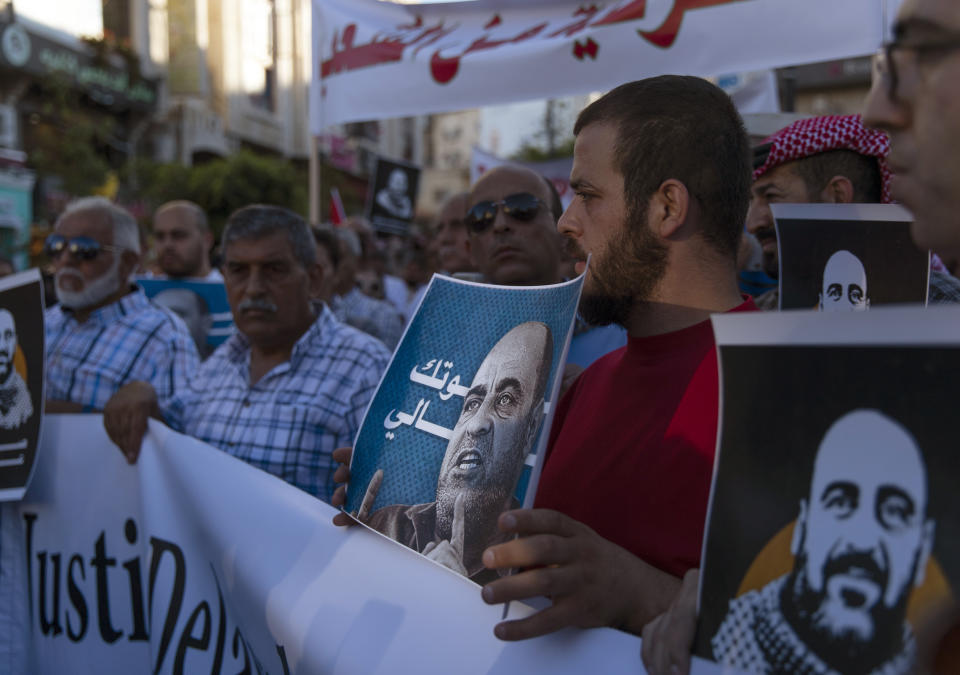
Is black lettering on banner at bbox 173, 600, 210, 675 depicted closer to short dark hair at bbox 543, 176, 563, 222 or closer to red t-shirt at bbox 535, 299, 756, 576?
red t-shirt at bbox 535, 299, 756, 576

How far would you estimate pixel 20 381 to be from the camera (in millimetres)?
2510

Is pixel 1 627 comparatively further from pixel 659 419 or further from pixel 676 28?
pixel 676 28

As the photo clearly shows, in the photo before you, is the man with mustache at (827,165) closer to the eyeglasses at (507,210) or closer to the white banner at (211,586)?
the eyeglasses at (507,210)

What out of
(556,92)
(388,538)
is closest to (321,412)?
(388,538)

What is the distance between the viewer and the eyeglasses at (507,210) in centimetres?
321

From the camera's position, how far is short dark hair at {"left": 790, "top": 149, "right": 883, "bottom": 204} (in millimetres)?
2439

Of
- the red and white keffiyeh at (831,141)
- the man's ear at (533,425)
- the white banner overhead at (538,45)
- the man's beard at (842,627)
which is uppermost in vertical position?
the white banner overhead at (538,45)

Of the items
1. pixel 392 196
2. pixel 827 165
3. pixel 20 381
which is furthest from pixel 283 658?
pixel 392 196

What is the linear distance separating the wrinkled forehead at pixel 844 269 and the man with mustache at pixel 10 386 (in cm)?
212

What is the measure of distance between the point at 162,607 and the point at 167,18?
27814mm

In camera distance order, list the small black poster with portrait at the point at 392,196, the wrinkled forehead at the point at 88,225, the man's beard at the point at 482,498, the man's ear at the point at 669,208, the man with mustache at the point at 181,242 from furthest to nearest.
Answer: the small black poster with portrait at the point at 392,196, the man with mustache at the point at 181,242, the wrinkled forehead at the point at 88,225, the man's ear at the point at 669,208, the man's beard at the point at 482,498

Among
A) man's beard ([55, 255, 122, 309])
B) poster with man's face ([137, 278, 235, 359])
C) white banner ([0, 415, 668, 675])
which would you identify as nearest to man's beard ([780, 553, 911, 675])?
white banner ([0, 415, 668, 675])

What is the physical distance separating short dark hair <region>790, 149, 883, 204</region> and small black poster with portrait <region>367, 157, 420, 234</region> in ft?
22.2

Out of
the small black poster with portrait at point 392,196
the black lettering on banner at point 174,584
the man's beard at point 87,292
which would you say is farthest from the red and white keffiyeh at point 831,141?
the small black poster with portrait at point 392,196
